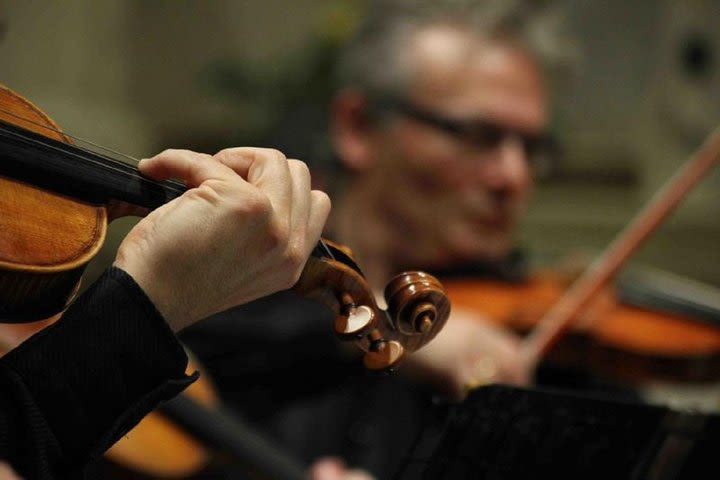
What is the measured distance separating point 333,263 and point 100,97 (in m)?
2.12

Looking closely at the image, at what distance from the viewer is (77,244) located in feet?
2.09

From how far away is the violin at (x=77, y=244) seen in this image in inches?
24.1

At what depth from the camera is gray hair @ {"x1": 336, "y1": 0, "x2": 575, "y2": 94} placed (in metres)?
1.97

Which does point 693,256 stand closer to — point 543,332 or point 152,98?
point 543,332

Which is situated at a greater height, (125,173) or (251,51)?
(125,173)

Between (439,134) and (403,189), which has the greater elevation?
(439,134)

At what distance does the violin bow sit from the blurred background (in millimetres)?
1053

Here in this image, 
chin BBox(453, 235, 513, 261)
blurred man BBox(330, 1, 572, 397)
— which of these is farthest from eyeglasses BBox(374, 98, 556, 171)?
chin BBox(453, 235, 513, 261)

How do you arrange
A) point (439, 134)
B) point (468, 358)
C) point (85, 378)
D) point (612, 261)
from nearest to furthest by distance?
point (85, 378)
point (468, 358)
point (612, 261)
point (439, 134)

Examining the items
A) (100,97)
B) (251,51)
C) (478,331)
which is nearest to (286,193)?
(478,331)

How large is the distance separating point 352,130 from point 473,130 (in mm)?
282

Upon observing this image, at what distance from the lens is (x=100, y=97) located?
2684mm

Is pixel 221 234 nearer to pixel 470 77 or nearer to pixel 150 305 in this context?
pixel 150 305

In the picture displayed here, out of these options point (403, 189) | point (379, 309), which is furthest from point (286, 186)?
point (403, 189)
